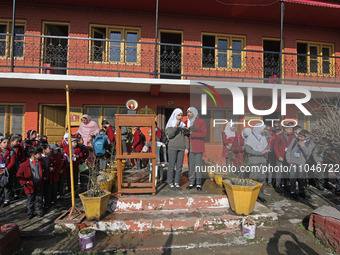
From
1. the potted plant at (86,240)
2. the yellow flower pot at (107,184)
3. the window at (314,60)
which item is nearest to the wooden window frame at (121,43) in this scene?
the yellow flower pot at (107,184)

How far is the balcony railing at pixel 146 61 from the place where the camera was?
7.75 metres

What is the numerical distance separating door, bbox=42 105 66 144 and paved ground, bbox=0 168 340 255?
4.29 metres

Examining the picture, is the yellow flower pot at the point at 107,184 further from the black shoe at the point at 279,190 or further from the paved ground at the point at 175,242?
the black shoe at the point at 279,190

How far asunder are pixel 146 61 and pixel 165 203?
5987 millimetres

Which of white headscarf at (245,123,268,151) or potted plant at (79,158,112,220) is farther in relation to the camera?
white headscarf at (245,123,268,151)

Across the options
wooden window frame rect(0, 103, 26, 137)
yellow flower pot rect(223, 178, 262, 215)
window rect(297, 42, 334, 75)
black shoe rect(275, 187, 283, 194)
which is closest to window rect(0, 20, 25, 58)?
wooden window frame rect(0, 103, 26, 137)

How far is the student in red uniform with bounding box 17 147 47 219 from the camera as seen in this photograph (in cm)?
381

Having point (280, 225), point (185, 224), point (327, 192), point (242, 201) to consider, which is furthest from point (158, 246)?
point (327, 192)

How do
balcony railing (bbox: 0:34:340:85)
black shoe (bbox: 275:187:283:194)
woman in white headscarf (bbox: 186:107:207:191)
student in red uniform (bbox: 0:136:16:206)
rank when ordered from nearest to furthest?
student in red uniform (bbox: 0:136:16:206) → woman in white headscarf (bbox: 186:107:207:191) → black shoe (bbox: 275:187:283:194) → balcony railing (bbox: 0:34:340:85)

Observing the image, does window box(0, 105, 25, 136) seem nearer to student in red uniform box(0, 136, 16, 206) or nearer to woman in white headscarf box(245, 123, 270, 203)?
student in red uniform box(0, 136, 16, 206)

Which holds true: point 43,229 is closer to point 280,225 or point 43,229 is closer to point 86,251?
point 86,251

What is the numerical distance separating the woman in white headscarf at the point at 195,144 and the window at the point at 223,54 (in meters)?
4.75

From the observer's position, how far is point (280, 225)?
13.1ft

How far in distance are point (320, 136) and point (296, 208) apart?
2271 millimetres
